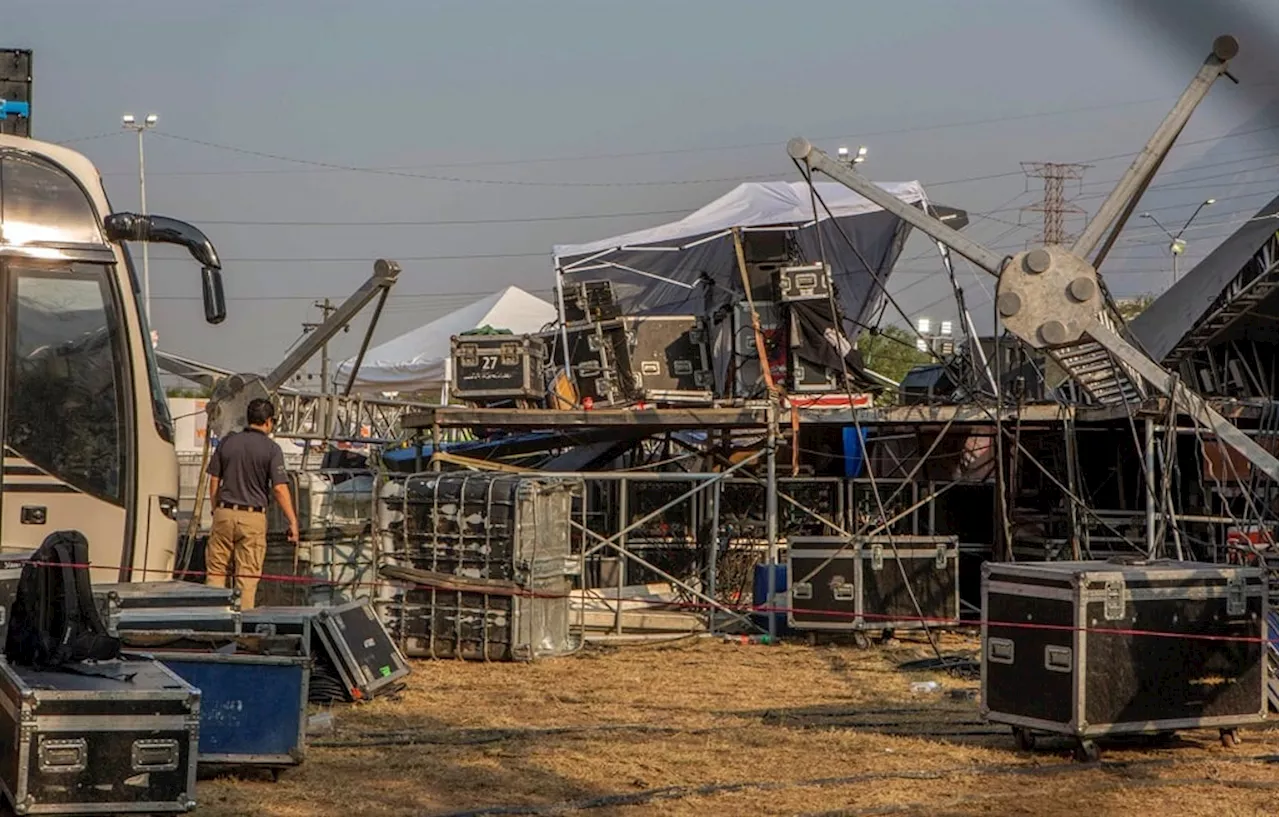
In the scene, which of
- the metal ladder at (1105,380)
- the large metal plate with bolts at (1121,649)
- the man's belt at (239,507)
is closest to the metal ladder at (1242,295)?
the metal ladder at (1105,380)

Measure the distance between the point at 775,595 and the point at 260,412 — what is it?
217 inches

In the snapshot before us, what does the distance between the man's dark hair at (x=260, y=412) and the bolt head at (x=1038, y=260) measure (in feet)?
18.8

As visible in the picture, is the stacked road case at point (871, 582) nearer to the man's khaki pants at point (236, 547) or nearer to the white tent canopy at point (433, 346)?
the man's khaki pants at point (236, 547)

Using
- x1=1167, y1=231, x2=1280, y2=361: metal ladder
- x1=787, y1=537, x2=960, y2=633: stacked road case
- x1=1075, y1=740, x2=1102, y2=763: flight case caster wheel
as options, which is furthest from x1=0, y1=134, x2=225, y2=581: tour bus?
x1=1167, y1=231, x2=1280, y2=361: metal ladder

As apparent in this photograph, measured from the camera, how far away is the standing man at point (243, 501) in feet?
38.9

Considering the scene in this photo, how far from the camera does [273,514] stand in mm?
13695

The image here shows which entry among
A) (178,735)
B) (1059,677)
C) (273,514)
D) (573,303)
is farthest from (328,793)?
(573,303)

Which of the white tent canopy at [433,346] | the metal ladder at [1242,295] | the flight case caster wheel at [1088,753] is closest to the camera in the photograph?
the flight case caster wheel at [1088,753]

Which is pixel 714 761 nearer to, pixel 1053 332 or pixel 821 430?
pixel 1053 332

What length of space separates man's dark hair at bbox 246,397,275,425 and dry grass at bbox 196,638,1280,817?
236 cm

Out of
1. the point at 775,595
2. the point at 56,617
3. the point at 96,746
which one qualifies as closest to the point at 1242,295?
the point at 775,595

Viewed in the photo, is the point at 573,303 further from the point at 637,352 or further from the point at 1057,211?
the point at 1057,211

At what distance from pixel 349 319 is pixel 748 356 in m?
5.96

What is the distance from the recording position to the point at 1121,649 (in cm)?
828
